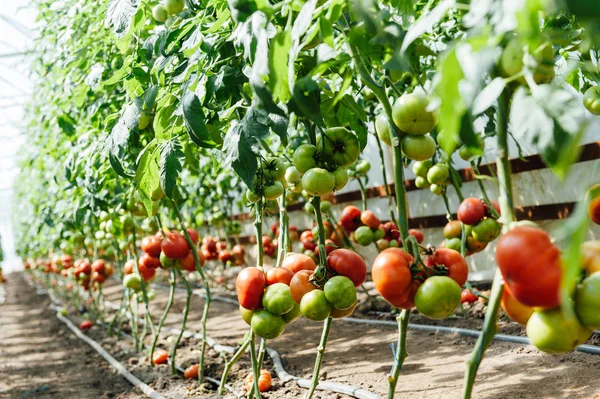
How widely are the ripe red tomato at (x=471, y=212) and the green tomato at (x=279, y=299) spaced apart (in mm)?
792

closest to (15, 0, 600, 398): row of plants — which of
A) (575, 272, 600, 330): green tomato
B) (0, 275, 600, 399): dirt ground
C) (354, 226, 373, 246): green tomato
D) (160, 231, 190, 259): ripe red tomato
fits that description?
(575, 272, 600, 330): green tomato

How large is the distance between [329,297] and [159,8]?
1063mm

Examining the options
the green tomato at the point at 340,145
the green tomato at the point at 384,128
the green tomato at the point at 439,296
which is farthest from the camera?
the green tomato at the point at 340,145

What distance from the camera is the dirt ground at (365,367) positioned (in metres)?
1.69

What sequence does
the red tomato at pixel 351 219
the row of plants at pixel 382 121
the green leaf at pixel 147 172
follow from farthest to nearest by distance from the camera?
the red tomato at pixel 351 219, the green leaf at pixel 147 172, the row of plants at pixel 382 121

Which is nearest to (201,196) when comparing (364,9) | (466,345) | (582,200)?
(466,345)

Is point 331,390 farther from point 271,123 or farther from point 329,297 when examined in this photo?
point 271,123

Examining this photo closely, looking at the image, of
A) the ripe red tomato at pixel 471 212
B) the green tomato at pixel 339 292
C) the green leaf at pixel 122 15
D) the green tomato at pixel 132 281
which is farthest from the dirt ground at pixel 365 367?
the green leaf at pixel 122 15

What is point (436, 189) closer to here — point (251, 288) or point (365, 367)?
point (365, 367)

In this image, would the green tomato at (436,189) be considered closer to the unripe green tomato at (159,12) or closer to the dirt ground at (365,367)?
the dirt ground at (365,367)

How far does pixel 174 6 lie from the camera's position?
4.88 feet

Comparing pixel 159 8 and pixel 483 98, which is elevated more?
pixel 159 8

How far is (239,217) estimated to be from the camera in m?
6.28

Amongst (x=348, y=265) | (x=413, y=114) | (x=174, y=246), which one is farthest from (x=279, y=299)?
(x=174, y=246)
